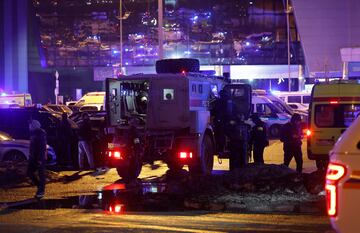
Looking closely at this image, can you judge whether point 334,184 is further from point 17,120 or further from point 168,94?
point 17,120

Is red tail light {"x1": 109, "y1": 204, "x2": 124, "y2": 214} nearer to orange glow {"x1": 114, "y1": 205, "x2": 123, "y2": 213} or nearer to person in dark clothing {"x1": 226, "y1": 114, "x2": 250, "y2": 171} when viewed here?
orange glow {"x1": 114, "y1": 205, "x2": 123, "y2": 213}

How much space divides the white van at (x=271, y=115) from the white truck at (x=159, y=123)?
15416 mm

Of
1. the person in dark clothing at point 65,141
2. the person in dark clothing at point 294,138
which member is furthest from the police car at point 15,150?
the person in dark clothing at point 294,138

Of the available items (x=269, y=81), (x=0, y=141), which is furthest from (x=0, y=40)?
(x=0, y=141)

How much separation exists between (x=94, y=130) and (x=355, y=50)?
45497 mm

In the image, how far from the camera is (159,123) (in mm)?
14836

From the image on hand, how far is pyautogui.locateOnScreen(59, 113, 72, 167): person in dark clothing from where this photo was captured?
59.5 feet

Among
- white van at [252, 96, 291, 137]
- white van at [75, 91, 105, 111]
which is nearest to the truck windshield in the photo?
white van at [252, 96, 291, 137]

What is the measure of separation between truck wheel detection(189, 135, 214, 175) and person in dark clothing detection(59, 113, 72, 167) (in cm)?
461

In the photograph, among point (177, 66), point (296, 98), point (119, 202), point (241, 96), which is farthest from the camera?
point (296, 98)

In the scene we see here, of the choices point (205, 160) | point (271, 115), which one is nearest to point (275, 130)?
point (271, 115)

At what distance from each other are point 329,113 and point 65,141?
758 cm

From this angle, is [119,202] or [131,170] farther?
[131,170]

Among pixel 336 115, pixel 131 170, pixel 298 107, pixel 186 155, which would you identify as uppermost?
pixel 336 115
